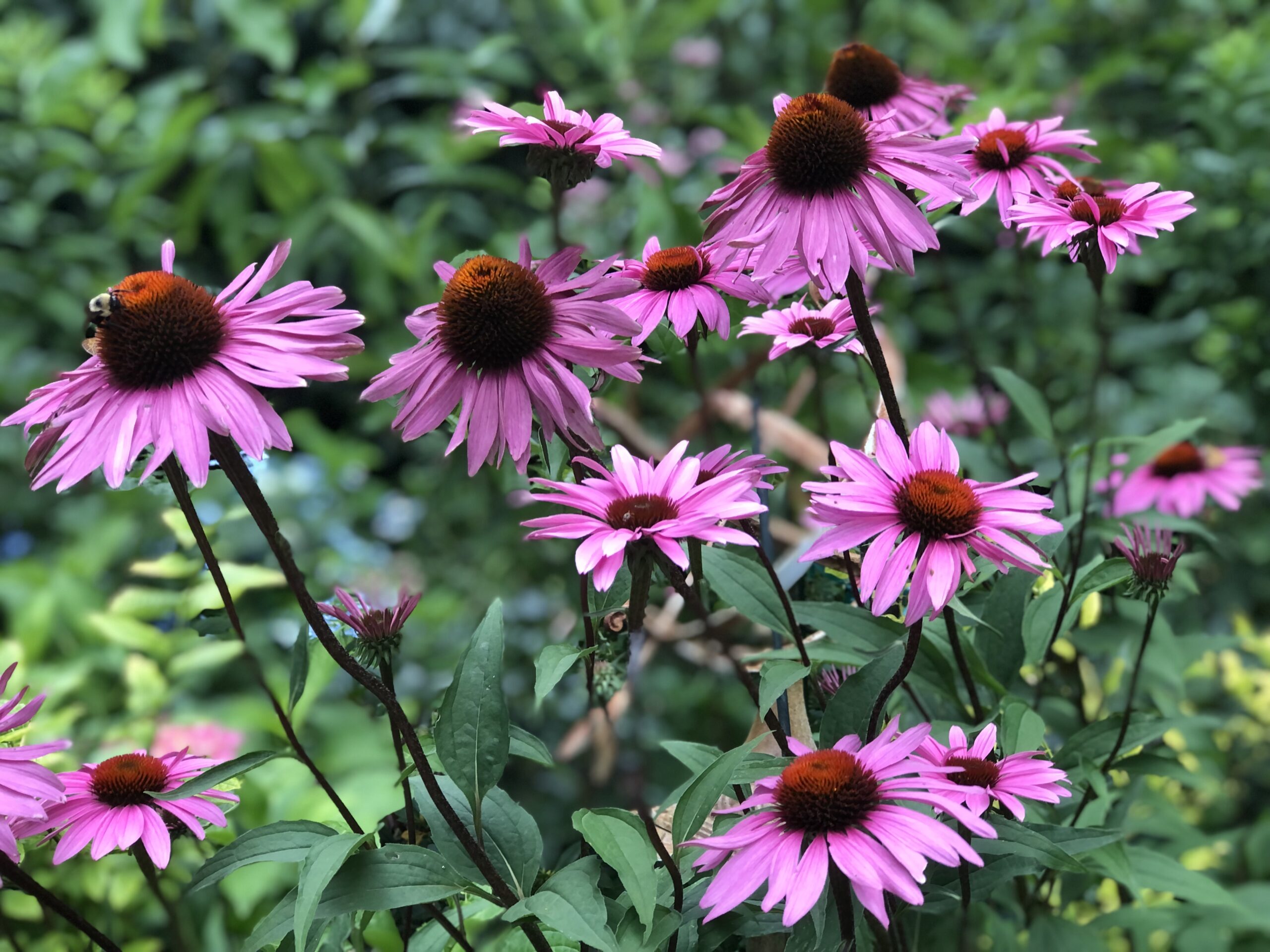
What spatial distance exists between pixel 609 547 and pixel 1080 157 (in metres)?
0.39

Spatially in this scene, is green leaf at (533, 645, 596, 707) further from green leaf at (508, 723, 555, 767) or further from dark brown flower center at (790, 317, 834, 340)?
dark brown flower center at (790, 317, 834, 340)

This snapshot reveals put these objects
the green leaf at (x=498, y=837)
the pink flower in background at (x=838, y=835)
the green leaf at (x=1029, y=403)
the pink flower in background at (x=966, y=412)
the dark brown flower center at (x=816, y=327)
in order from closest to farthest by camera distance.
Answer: the pink flower in background at (x=838, y=835) < the green leaf at (x=498, y=837) < the dark brown flower center at (x=816, y=327) < the green leaf at (x=1029, y=403) < the pink flower in background at (x=966, y=412)

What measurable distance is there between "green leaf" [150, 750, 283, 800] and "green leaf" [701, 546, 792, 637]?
0.66 ft

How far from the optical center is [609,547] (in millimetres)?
347

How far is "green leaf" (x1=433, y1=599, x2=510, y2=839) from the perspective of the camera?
1.32ft

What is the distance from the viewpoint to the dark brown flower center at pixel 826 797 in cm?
34

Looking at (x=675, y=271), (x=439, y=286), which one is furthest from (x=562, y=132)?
(x=439, y=286)

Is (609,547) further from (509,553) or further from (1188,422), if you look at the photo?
(509,553)

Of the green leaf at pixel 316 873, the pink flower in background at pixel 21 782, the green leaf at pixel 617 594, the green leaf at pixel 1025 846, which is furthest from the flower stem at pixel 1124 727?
the pink flower in background at pixel 21 782

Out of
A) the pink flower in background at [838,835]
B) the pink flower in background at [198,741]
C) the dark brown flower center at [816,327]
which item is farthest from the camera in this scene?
the pink flower in background at [198,741]

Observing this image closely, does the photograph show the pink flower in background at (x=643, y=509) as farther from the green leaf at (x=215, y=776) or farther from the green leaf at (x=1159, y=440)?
the green leaf at (x=1159, y=440)

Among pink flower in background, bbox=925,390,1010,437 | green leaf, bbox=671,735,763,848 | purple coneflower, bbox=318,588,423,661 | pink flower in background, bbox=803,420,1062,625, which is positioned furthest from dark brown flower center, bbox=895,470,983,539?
pink flower in background, bbox=925,390,1010,437

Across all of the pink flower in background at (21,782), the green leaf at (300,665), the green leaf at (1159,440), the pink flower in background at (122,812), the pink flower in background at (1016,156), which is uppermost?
the pink flower in background at (1016,156)

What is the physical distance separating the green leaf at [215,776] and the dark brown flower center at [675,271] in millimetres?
254
